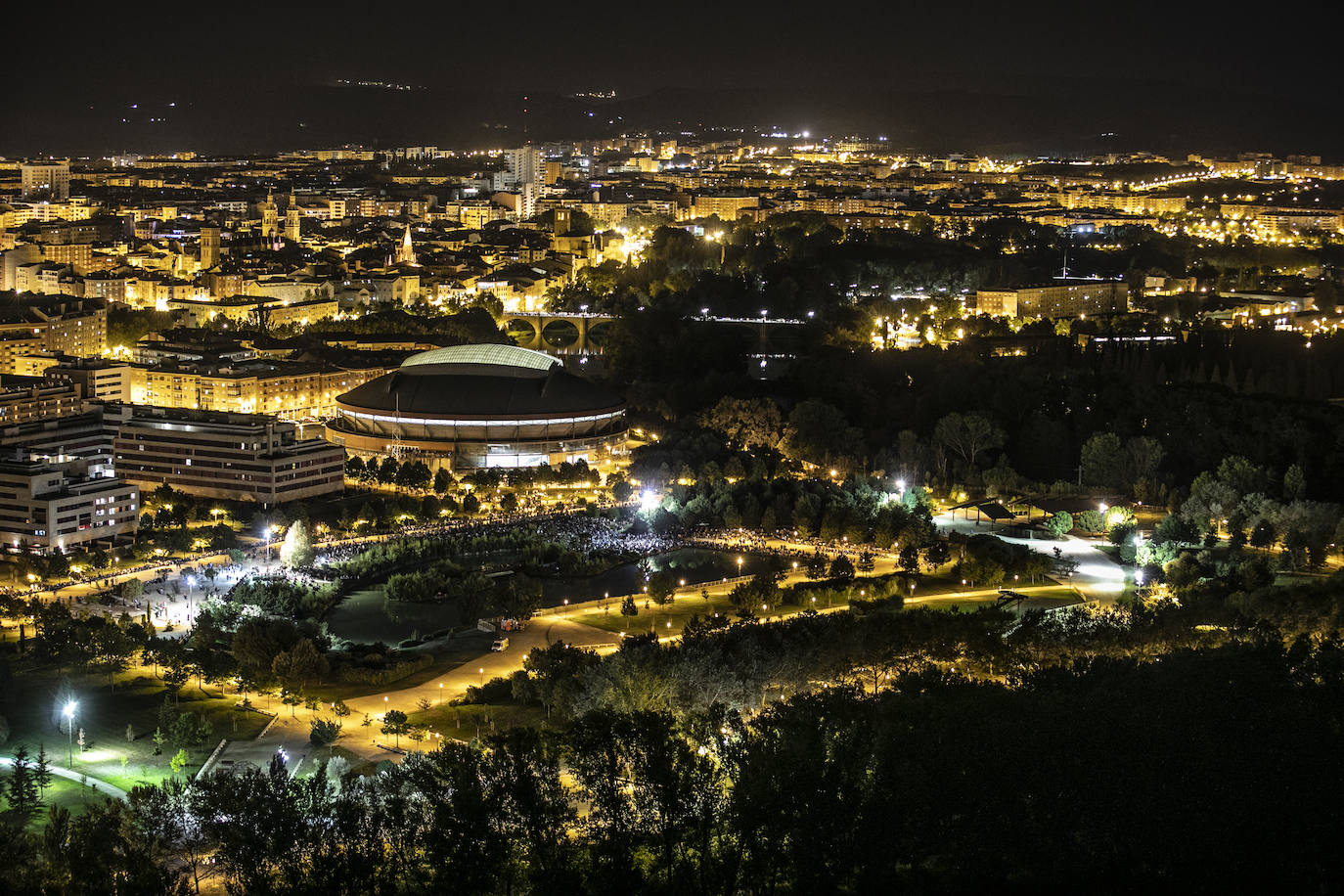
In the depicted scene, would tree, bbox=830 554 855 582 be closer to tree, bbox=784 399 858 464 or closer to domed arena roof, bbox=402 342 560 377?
tree, bbox=784 399 858 464

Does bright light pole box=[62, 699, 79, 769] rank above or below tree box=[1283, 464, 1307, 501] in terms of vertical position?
below

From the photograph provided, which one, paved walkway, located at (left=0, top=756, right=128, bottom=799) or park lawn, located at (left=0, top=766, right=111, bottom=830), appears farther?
paved walkway, located at (left=0, top=756, right=128, bottom=799)

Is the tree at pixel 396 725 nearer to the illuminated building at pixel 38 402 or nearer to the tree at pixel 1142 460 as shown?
the tree at pixel 1142 460

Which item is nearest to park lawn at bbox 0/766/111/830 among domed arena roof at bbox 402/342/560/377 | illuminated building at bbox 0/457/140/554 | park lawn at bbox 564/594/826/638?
park lawn at bbox 564/594/826/638

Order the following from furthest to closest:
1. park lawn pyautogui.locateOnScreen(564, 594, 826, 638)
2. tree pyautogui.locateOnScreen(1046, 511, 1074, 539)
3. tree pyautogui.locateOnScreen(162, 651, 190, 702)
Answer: tree pyautogui.locateOnScreen(1046, 511, 1074, 539) → park lawn pyautogui.locateOnScreen(564, 594, 826, 638) → tree pyautogui.locateOnScreen(162, 651, 190, 702)

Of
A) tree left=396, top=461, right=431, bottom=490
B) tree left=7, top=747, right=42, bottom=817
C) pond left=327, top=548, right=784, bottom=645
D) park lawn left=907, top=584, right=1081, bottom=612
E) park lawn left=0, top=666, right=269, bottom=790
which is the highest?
Result: tree left=7, top=747, right=42, bottom=817

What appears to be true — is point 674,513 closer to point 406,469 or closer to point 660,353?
point 406,469

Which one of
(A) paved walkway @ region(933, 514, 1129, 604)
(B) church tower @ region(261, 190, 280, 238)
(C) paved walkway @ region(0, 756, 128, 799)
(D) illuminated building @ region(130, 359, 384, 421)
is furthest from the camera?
(B) church tower @ region(261, 190, 280, 238)

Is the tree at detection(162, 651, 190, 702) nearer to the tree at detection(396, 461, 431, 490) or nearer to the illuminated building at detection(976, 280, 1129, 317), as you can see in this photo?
the tree at detection(396, 461, 431, 490)

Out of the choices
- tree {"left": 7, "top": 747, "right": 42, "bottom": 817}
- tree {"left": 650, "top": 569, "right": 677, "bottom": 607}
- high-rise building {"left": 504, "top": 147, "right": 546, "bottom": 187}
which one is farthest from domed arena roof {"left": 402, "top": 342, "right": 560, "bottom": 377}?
high-rise building {"left": 504, "top": 147, "right": 546, "bottom": 187}
